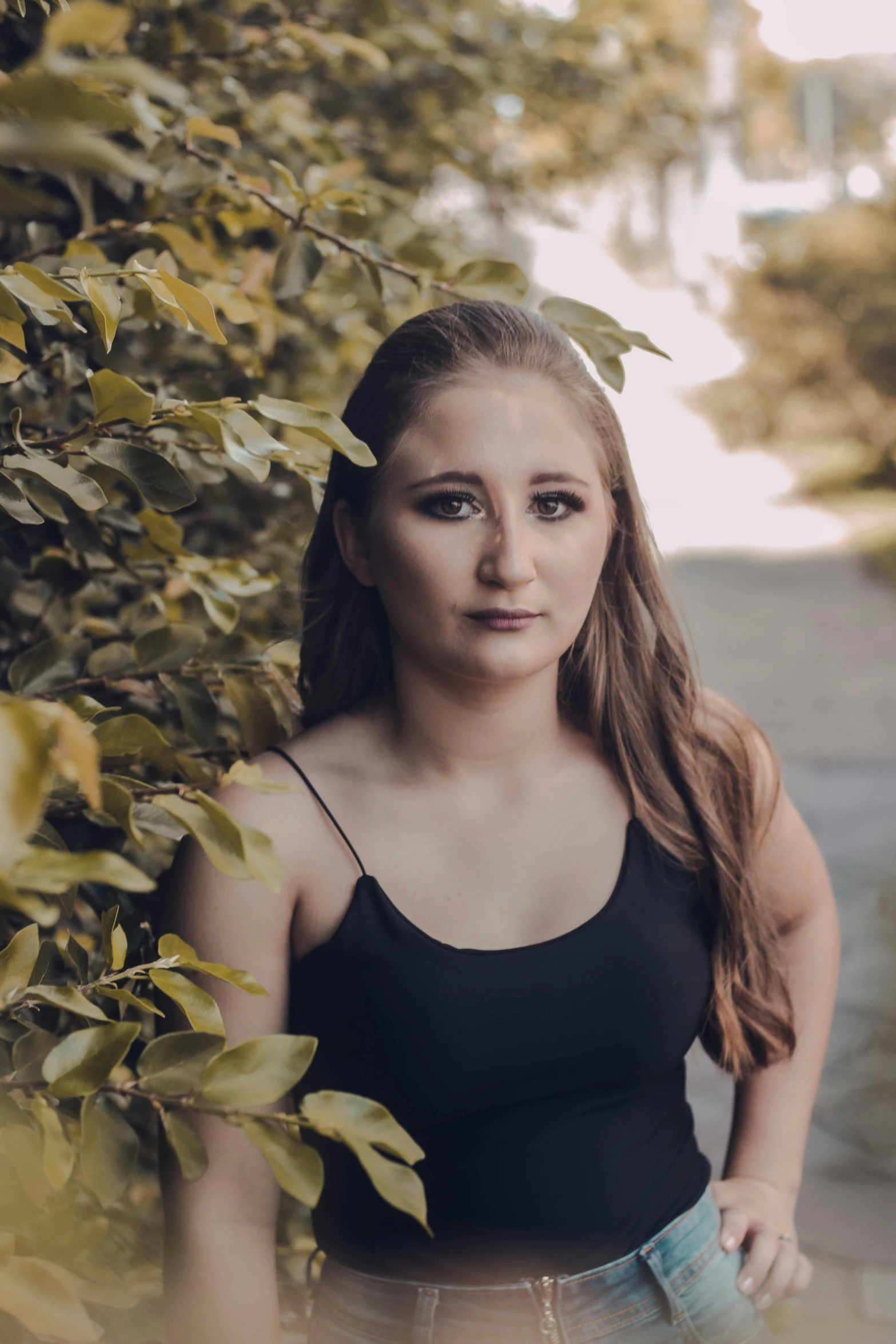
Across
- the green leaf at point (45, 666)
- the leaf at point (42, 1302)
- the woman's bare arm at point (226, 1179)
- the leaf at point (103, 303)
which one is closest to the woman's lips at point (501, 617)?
the woman's bare arm at point (226, 1179)

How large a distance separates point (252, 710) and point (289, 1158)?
66 cm

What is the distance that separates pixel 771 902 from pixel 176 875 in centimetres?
84

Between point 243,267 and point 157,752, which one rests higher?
point 243,267

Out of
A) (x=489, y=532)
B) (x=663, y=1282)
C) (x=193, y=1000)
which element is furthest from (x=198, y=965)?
(x=663, y=1282)

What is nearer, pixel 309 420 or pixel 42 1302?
pixel 42 1302

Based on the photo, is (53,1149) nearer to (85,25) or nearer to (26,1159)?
(26,1159)

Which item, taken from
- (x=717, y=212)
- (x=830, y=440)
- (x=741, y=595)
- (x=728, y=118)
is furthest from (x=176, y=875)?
(x=717, y=212)

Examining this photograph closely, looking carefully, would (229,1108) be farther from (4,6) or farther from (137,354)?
(137,354)

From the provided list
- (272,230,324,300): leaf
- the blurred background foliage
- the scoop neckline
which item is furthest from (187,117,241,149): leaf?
the scoop neckline

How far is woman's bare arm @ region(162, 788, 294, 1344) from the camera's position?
4.23 ft

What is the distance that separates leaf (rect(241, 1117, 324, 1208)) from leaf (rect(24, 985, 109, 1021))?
0.45ft

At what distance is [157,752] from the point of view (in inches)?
41.4

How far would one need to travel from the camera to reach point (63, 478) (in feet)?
3.29

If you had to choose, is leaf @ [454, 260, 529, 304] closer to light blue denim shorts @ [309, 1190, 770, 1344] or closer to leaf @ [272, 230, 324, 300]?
leaf @ [272, 230, 324, 300]
